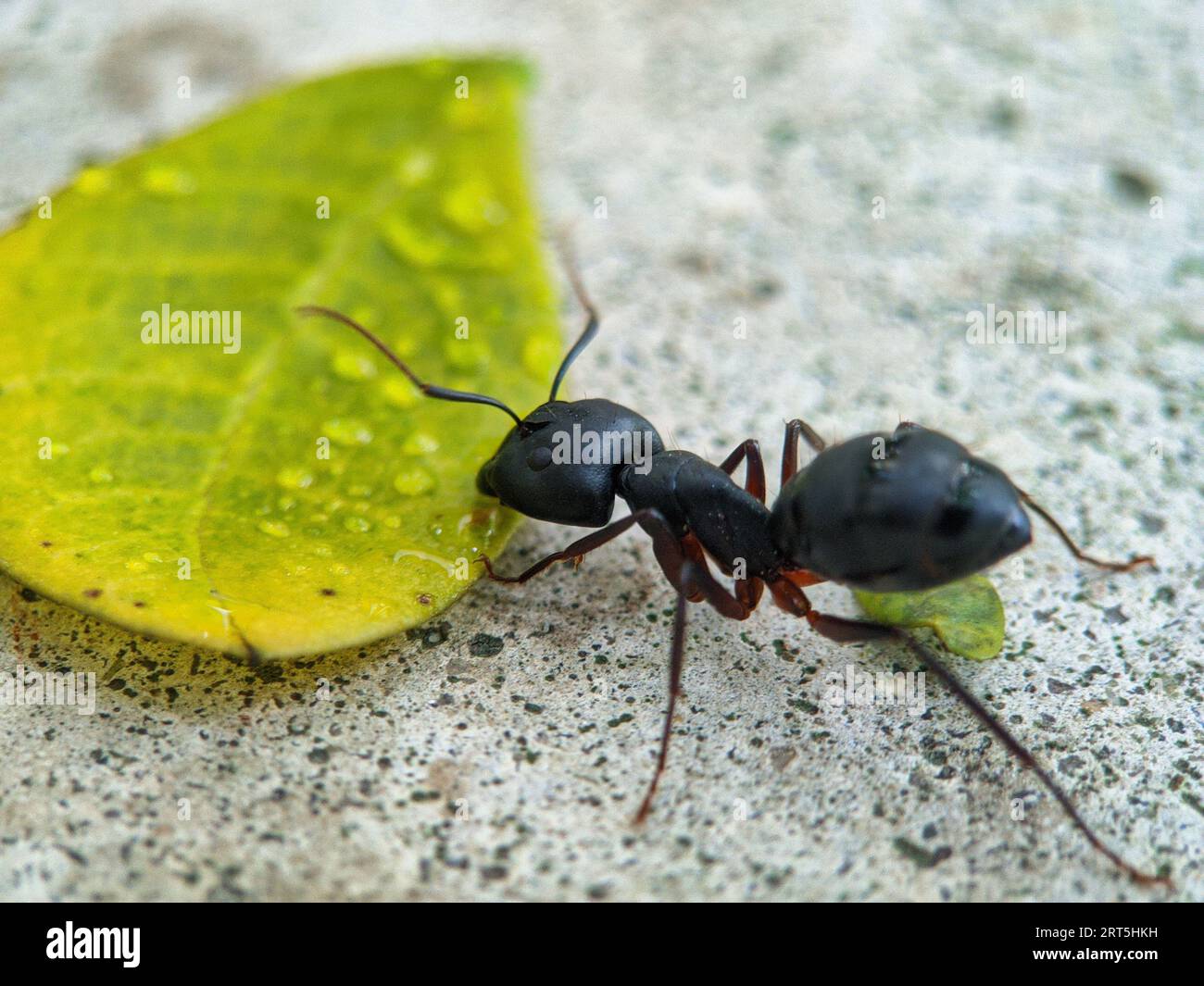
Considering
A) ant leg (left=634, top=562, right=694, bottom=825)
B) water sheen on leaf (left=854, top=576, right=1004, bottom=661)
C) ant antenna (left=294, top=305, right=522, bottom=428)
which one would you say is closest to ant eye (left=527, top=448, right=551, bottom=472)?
Answer: ant antenna (left=294, top=305, right=522, bottom=428)

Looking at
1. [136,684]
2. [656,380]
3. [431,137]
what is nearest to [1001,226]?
[656,380]

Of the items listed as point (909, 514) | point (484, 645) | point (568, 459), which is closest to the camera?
point (909, 514)

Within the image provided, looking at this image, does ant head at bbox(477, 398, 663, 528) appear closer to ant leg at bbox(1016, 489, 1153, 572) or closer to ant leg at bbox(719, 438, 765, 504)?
ant leg at bbox(719, 438, 765, 504)

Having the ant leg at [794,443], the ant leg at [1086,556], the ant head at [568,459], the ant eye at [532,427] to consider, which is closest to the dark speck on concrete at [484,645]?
the ant head at [568,459]

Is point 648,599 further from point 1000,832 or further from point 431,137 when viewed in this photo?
point 431,137

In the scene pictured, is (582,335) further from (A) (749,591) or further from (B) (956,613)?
(B) (956,613)

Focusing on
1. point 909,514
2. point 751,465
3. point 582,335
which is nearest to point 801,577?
point 751,465
